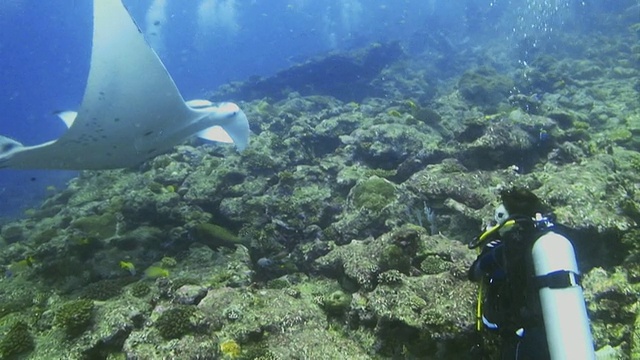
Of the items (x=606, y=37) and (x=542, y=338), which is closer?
(x=542, y=338)

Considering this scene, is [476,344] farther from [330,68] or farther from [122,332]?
[330,68]

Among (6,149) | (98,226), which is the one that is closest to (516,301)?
(6,149)

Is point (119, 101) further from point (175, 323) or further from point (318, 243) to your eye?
point (318, 243)

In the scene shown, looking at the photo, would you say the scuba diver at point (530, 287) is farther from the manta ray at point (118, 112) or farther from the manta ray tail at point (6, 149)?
the manta ray tail at point (6, 149)

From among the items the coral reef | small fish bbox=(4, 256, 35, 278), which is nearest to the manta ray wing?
the coral reef

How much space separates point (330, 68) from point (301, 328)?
21994 millimetres

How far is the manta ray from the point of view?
14.7 feet

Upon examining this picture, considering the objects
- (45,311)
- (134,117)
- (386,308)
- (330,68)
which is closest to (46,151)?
(134,117)

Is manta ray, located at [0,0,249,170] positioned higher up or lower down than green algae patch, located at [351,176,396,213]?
higher up

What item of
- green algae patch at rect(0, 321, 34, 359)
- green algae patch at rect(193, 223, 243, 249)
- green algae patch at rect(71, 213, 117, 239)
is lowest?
green algae patch at rect(0, 321, 34, 359)

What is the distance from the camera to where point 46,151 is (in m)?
4.91

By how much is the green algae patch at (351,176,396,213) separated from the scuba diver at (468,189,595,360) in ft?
11.7

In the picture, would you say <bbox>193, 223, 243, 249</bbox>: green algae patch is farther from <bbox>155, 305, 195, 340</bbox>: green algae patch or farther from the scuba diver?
the scuba diver

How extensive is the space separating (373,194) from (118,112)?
4.42m
